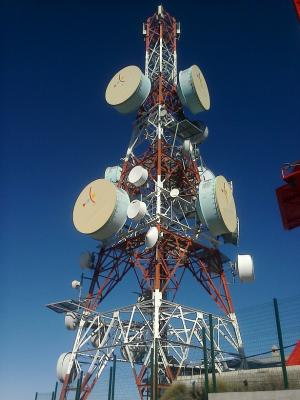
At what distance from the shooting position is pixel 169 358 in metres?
26.5

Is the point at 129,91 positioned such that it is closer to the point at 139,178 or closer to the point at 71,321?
the point at 139,178

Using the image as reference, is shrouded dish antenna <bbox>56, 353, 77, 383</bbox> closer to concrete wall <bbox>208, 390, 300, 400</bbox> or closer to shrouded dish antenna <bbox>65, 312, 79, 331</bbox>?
shrouded dish antenna <bbox>65, 312, 79, 331</bbox>

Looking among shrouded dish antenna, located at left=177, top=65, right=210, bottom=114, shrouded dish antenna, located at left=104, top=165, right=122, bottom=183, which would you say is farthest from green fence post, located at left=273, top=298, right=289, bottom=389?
shrouded dish antenna, located at left=104, top=165, right=122, bottom=183

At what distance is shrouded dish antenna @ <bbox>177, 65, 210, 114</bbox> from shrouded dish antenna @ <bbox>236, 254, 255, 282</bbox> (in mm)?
13572

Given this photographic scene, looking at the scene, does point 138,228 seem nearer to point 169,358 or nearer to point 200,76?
point 169,358

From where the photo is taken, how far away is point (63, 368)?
1120 inches

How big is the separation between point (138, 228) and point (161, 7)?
2446 cm

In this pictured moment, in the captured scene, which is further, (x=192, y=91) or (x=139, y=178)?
(x=192, y=91)

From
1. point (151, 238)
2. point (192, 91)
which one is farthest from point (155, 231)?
point (192, 91)

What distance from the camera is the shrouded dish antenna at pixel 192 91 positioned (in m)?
34.5

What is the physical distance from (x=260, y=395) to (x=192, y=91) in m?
26.8

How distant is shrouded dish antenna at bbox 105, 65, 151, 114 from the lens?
35.2m

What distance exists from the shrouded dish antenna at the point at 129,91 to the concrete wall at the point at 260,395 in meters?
26.6

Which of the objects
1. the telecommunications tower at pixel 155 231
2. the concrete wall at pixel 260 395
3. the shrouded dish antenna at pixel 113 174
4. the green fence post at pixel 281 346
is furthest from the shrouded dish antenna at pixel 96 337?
the green fence post at pixel 281 346
